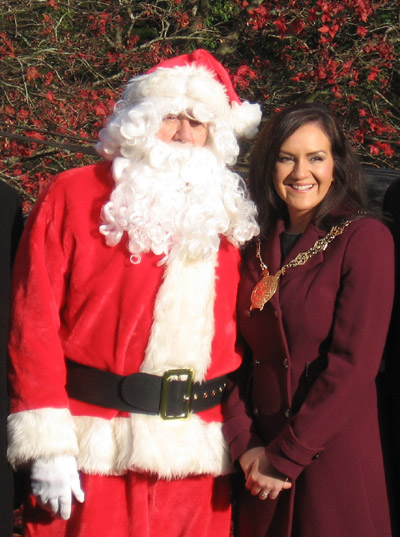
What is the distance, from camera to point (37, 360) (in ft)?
8.41

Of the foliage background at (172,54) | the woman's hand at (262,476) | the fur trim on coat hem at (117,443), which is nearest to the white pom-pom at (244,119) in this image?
the fur trim on coat hem at (117,443)

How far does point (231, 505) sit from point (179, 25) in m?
3.73

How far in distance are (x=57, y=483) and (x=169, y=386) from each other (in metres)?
0.51

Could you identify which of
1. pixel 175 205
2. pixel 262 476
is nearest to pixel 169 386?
pixel 262 476

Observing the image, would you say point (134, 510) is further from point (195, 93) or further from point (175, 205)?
point (195, 93)

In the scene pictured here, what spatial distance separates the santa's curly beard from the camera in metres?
2.71

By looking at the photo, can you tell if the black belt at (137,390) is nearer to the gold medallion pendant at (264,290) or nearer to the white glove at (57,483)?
the white glove at (57,483)

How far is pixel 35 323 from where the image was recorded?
2.58 meters

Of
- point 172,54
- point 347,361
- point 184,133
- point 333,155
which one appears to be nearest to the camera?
point 347,361

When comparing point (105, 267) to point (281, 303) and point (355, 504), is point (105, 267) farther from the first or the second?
point (355, 504)

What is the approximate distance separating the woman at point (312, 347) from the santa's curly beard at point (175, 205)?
17 cm

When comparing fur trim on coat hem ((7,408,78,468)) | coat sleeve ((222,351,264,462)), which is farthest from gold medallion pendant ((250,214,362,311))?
fur trim on coat hem ((7,408,78,468))

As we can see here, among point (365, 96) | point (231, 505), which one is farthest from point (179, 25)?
point (231, 505)

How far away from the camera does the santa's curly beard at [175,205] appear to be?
271cm
